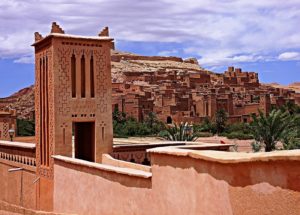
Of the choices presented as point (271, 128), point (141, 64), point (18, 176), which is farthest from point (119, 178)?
point (141, 64)

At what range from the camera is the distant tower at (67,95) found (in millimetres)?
10766

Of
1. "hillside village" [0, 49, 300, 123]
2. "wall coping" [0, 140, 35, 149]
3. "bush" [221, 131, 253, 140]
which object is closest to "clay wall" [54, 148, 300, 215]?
"wall coping" [0, 140, 35, 149]

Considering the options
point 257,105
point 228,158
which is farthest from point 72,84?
point 257,105

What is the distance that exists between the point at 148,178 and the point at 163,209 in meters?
0.59

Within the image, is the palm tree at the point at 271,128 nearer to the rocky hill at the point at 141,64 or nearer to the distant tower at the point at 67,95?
the distant tower at the point at 67,95

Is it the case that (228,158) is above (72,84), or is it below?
below

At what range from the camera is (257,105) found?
6284 cm

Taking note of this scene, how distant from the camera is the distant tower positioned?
424 inches

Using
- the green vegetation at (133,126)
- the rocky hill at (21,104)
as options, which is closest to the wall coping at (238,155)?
the green vegetation at (133,126)

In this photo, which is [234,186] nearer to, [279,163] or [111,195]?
[279,163]

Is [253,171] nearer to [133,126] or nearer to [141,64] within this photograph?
[133,126]

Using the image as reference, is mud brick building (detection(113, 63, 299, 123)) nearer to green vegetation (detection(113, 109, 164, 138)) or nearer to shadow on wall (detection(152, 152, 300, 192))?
green vegetation (detection(113, 109, 164, 138))

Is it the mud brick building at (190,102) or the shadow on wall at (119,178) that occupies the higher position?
the mud brick building at (190,102)

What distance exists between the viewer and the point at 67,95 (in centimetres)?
1084
